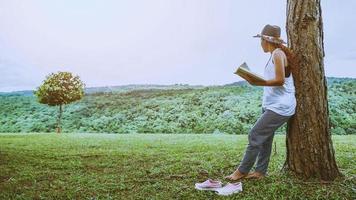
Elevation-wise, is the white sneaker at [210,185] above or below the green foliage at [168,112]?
above

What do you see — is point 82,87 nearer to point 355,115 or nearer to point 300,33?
point 355,115

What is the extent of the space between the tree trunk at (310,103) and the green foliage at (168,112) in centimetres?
1456

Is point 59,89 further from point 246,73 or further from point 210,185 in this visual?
point 246,73

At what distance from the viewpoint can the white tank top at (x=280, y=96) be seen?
4.40 metres

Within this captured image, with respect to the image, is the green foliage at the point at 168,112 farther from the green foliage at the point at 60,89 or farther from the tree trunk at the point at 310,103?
the tree trunk at the point at 310,103

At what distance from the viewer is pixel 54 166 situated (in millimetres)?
6766

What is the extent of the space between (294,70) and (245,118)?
16.1m

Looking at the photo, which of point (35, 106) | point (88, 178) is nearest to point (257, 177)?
point (88, 178)

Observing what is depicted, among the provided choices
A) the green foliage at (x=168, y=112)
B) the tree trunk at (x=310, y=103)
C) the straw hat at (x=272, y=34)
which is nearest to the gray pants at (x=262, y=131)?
the tree trunk at (x=310, y=103)

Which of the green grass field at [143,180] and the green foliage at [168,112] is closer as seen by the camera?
the green grass field at [143,180]

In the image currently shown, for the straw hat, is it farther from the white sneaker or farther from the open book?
the white sneaker

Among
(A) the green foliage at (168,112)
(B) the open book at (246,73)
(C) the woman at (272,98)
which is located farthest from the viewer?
(A) the green foliage at (168,112)

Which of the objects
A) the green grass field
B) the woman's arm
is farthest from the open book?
the green grass field

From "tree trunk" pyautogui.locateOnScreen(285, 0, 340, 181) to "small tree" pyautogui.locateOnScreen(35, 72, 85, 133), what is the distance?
19.5m
